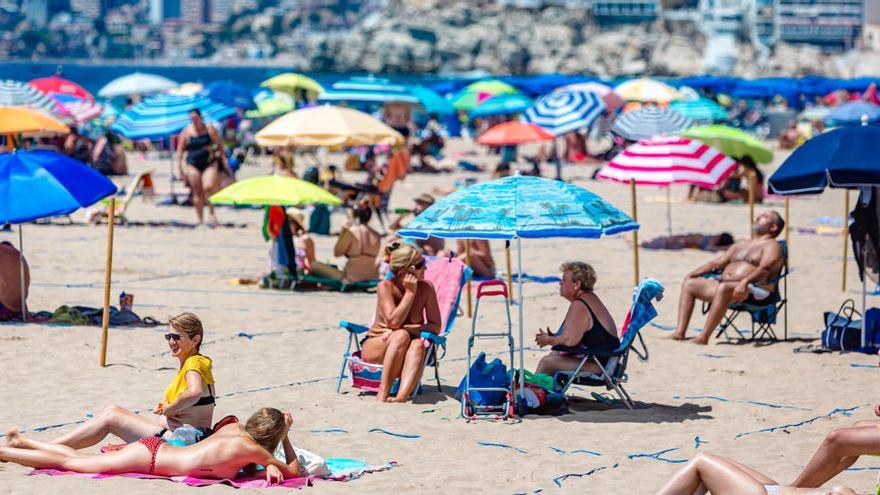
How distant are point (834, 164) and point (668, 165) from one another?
4496mm

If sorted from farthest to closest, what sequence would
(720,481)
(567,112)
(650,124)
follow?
(567,112)
(650,124)
(720,481)

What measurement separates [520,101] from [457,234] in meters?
21.0

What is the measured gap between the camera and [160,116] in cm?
1784

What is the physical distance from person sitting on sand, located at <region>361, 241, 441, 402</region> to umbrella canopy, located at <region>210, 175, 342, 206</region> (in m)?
3.61

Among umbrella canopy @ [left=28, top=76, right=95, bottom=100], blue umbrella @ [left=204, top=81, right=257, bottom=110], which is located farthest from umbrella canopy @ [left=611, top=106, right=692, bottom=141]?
umbrella canopy @ [left=28, top=76, right=95, bottom=100]

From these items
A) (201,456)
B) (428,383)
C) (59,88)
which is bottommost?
(201,456)

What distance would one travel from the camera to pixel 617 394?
819 centimetres

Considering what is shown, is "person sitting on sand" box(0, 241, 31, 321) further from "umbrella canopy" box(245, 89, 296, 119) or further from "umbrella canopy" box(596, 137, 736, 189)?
"umbrella canopy" box(245, 89, 296, 119)

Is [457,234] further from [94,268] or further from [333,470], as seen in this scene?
[94,268]

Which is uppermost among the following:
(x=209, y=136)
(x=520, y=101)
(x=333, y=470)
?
(x=520, y=101)

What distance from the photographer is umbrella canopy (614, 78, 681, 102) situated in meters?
30.5

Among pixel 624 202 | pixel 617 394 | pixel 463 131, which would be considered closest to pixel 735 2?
pixel 463 131

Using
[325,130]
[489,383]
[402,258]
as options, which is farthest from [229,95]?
[489,383]

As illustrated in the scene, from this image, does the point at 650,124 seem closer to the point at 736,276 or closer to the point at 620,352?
the point at 736,276
